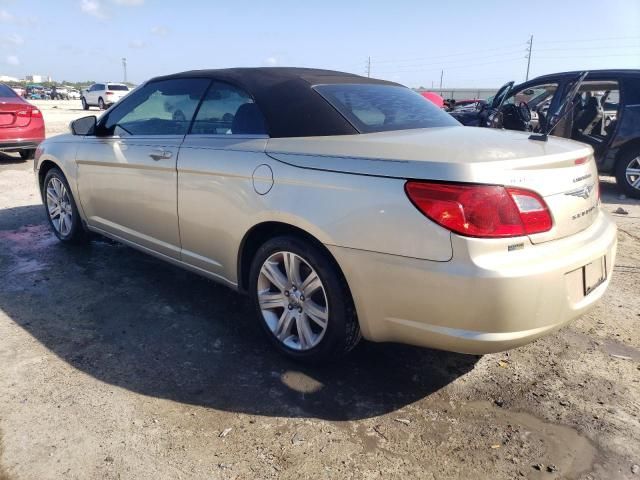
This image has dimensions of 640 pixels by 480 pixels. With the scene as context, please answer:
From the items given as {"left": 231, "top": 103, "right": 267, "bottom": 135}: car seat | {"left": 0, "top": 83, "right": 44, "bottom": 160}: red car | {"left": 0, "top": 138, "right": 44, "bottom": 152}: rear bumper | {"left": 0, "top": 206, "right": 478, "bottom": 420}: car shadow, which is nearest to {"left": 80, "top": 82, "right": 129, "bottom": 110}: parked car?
{"left": 0, "top": 83, "right": 44, "bottom": 160}: red car

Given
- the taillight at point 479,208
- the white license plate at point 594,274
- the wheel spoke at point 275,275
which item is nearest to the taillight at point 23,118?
the wheel spoke at point 275,275

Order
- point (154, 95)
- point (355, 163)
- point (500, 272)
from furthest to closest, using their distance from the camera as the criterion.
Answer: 1. point (154, 95)
2. point (355, 163)
3. point (500, 272)

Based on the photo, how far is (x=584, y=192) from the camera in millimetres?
2523

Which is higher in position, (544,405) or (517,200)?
(517,200)

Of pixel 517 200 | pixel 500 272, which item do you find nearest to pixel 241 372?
pixel 500 272

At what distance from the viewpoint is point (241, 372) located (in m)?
2.82

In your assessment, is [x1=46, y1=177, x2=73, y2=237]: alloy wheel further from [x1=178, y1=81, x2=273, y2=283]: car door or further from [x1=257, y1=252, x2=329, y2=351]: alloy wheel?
[x1=257, y1=252, x2=329, y2=351]: alloy wheel

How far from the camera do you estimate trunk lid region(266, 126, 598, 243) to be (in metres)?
2.19

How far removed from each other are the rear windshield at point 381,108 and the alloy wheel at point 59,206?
2.93 m

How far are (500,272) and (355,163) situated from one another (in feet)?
2.69

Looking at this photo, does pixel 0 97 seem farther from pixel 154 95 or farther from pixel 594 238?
pixel 594 238

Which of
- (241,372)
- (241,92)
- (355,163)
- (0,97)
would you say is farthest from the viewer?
(0,97)

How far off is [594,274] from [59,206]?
4.57m

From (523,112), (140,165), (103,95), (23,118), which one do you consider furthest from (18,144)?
(103,95)
